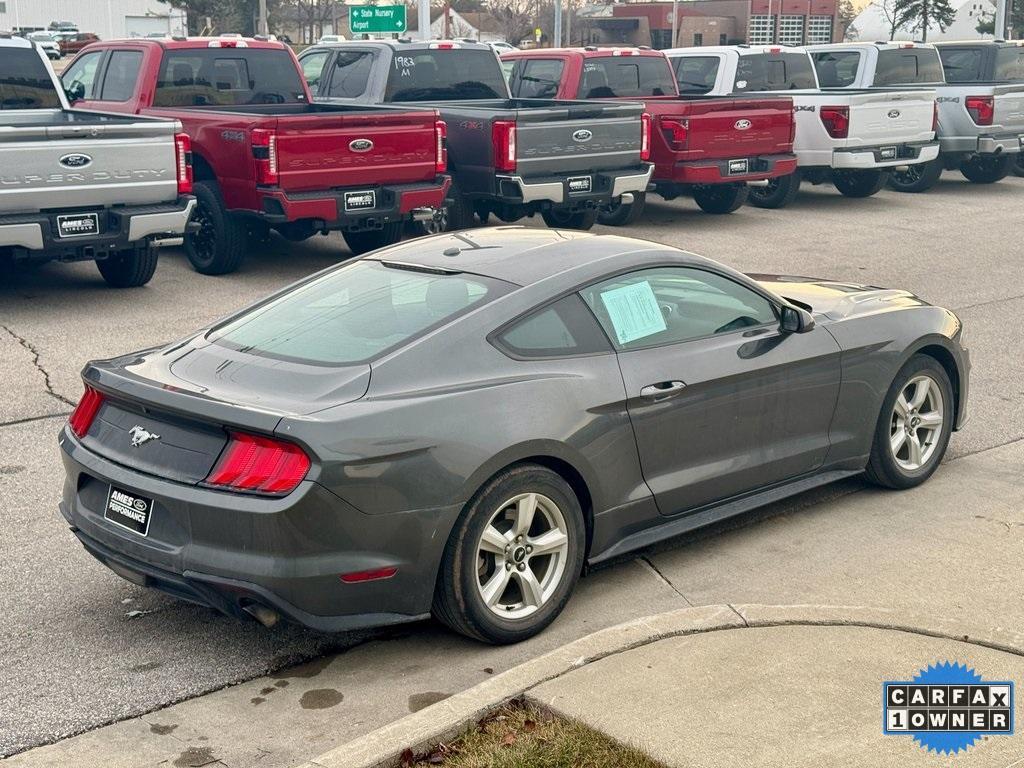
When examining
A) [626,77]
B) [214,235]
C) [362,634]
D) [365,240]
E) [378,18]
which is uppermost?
[378,18]

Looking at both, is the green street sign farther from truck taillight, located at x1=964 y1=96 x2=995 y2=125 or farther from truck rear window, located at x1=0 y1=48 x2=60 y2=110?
truck rear window, located at x1=0 y1=48 x2=60 y2=110

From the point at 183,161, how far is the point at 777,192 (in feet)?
30.3

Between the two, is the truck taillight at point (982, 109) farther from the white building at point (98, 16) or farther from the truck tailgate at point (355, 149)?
the white building at point (98, 16)

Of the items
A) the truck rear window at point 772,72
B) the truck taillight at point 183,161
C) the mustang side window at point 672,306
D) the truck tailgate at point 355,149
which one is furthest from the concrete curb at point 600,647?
the truck rear window at point 772,72

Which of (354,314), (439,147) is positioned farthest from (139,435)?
(439,147)

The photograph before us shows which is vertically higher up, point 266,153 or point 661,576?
point 266,153

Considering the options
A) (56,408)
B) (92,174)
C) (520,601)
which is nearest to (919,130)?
(92,174)

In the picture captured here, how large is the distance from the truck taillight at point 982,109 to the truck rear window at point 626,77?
4722mm

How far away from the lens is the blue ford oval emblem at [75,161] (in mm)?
10051

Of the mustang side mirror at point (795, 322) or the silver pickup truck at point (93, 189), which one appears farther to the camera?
the silver pickup truck at point (93, 189)

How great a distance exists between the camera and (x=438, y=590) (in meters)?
4.69

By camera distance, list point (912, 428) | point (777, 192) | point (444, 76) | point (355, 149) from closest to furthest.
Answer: point (912, 428)
point (355, 149)
point (444, 76)
point (777, 192)

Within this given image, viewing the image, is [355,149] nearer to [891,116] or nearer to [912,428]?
[912,428]

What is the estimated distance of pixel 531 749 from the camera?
3.93 m
